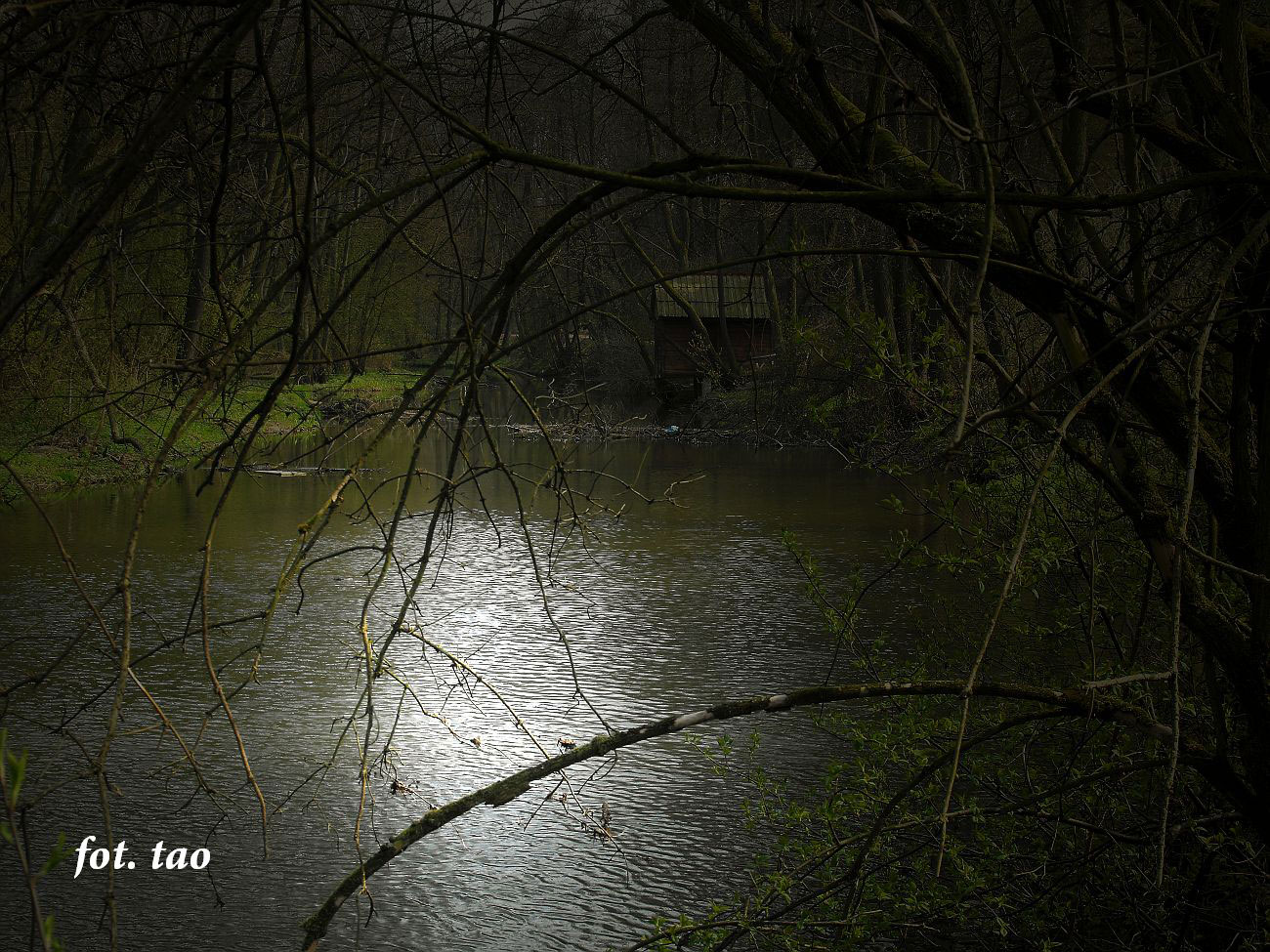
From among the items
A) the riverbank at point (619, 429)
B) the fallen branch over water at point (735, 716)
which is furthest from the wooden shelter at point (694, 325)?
the fallen branch over water at point (735, 716)

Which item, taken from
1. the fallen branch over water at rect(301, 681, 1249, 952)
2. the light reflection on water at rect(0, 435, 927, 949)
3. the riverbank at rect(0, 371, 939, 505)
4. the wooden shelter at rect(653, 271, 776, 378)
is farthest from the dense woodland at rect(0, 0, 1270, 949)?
the wooden shelter at rect(653, 271, 776, 378)

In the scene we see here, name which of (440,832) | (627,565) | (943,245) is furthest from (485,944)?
(627,565)

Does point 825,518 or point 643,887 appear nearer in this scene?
point 643,887

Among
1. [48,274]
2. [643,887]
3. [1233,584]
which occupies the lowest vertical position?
[643,887]

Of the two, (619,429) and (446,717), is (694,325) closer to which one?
(619,429)

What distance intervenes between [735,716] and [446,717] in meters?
4.79

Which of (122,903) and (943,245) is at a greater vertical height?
(943,245)

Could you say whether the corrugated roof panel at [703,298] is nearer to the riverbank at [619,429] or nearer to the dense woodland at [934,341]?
the riverbank at [619,429]

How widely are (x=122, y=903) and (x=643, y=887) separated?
201 centimetres

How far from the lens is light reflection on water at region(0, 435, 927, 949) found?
479 cm

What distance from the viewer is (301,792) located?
5.96 meters

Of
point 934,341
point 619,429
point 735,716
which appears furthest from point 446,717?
point 619,429

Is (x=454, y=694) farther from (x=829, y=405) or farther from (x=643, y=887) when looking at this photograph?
(x=829, y=405)

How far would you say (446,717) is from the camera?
279 inches
